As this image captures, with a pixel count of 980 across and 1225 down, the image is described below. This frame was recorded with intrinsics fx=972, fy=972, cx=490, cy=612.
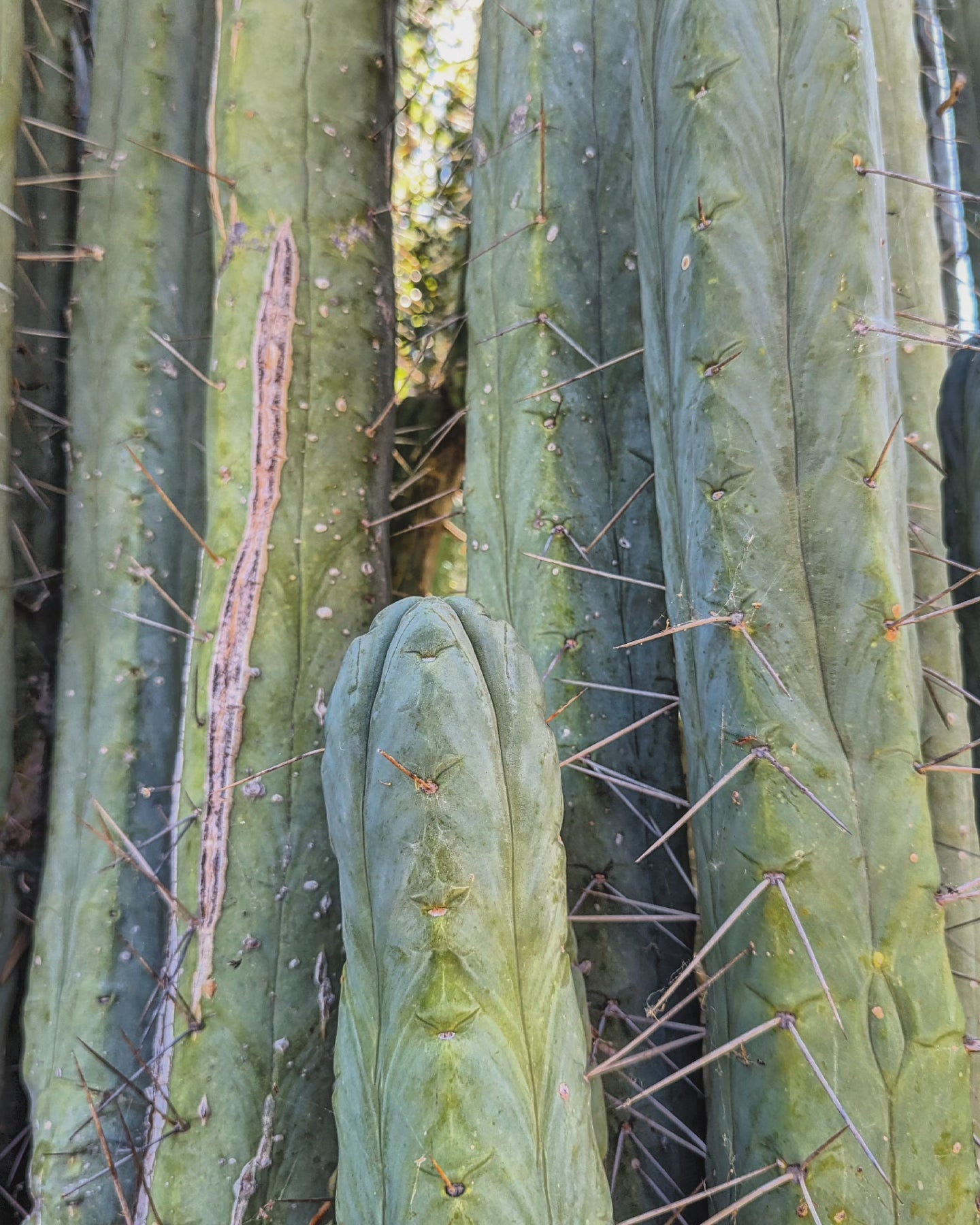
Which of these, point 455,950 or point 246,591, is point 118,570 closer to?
point 246,591

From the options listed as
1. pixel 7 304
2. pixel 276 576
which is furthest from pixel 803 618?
pixel 7 304

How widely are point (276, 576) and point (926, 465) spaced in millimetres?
1011

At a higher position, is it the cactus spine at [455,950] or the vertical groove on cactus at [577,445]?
the vertical groove on cactus at [577,445]

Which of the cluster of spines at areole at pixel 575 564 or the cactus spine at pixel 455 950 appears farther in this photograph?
the cluster of spines at areole at pixel 575 564

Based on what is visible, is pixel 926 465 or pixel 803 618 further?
pixel 926 465

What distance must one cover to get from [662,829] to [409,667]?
0.59 m

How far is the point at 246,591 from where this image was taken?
148 cm

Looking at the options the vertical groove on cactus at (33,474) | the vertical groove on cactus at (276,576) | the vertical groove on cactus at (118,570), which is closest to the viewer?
the vertical groove on cactus at (276,576)

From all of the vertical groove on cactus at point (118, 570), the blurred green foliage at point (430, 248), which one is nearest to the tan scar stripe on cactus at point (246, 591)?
the vertical groove on cactus at point (118, 570)

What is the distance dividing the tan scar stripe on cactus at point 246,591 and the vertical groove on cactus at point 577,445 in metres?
0.30

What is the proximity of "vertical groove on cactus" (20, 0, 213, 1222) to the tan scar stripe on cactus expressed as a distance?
0.18m

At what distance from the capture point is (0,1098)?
1.57 metres

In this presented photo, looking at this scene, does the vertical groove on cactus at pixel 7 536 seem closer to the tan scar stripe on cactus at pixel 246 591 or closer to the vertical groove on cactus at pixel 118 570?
the vertical groove on cactus at pixel 118 570

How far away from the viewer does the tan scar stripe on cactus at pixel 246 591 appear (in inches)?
54.9
